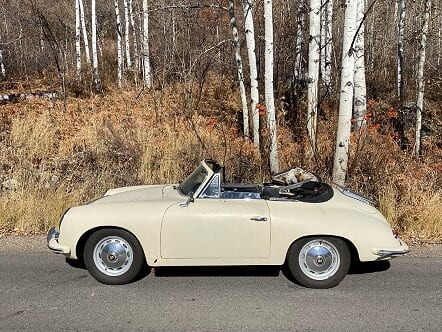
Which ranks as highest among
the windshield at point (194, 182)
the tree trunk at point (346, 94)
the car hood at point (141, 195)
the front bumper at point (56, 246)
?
the tree trunk at point (346, 94)

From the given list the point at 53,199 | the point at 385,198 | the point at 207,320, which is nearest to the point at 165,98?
the point at 53,199

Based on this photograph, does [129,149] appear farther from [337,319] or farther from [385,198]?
[337,319]

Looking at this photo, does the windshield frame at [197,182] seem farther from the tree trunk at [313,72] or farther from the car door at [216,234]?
the tree trunk at [313,72]

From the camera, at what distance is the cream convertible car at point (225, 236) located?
404 centimetres

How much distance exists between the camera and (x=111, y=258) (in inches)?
163

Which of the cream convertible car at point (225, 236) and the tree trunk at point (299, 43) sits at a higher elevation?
the tree trunk at point (299, 43)

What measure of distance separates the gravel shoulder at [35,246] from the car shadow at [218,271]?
182 cm

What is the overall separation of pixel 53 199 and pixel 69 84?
38.7ft

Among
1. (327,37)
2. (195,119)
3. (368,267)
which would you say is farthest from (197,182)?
(327,37)

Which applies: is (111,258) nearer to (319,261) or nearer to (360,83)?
(319,261)

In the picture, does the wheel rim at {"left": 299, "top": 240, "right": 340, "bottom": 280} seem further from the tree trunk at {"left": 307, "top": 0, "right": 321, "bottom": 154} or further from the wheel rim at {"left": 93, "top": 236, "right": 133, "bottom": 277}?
the tree trunk at {"left": 307, "top": 0, "right": 321, "bottom": 154}

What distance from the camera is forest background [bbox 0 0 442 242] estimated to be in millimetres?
7410

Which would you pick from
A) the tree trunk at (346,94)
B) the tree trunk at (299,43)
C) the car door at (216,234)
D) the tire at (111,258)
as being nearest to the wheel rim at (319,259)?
the car door at (216,234)

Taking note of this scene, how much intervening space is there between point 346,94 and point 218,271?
396 cm
